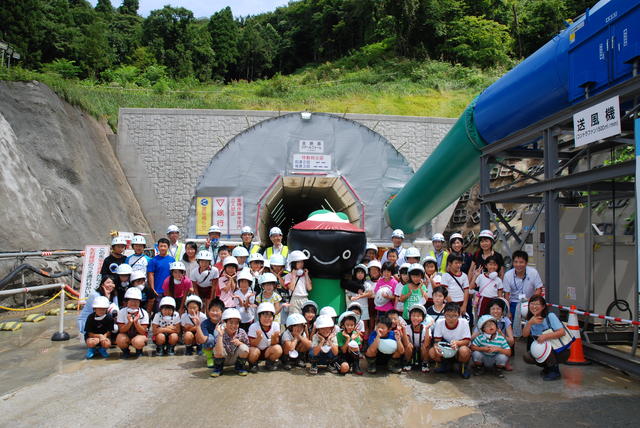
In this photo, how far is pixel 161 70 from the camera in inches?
1384

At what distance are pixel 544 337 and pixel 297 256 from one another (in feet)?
10.2

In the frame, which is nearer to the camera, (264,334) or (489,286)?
(264,334)

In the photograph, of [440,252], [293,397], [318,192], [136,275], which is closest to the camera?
[293,397]

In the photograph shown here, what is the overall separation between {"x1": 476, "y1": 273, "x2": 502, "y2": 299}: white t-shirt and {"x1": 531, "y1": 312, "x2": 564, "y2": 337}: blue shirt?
89 cm

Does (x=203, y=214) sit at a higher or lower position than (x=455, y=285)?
higher

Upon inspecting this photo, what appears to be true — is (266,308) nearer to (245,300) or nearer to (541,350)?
(245,300)

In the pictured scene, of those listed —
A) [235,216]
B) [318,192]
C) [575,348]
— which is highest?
[318,192]

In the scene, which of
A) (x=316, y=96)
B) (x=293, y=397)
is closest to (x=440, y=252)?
(x=293, y=397)

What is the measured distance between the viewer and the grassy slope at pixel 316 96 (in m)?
19.4

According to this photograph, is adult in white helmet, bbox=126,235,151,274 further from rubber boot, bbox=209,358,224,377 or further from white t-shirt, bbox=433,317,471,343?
white t-shirt, bbox=433,317,471,343

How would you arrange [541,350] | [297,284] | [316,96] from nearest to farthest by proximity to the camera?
[541,350] → [297,284] → [316,96]

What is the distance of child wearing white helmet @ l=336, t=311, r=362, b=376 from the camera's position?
17.7 feet

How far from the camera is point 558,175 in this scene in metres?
6.67

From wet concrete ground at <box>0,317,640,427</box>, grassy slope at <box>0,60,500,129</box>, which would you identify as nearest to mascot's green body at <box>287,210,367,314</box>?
wet concrete ground at <box>0,317,640,427</box>
